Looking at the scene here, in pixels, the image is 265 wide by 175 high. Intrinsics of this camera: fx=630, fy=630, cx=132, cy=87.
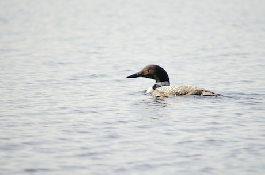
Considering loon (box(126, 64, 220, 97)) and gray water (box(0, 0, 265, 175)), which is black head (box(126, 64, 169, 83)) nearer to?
loon (box(126, 64, 220, 97))

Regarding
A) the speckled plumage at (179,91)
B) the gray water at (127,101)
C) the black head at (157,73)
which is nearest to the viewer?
the gray water at (127,101)

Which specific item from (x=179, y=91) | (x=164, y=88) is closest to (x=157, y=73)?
(x=164, y=88)

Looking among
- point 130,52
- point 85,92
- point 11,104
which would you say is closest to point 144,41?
point 130,52

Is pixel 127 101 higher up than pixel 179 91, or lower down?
lower down

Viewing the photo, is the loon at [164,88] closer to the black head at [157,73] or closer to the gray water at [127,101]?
the black head at [157,73]

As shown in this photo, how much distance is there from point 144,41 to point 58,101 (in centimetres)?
1261

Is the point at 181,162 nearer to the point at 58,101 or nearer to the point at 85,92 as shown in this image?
the point at 58,101

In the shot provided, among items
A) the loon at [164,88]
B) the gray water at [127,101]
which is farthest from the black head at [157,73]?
the gray water at [127,101]

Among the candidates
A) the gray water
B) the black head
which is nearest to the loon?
the black head

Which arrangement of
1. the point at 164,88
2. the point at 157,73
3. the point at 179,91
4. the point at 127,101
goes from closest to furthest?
the point at 127,101, the point at 179,91, the point at 164,88, the point at 157,73

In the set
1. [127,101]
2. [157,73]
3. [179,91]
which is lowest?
[127,101]

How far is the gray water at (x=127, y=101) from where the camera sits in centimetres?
775

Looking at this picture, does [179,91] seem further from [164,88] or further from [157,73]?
[157,73]

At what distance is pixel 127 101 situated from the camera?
11930 mm
